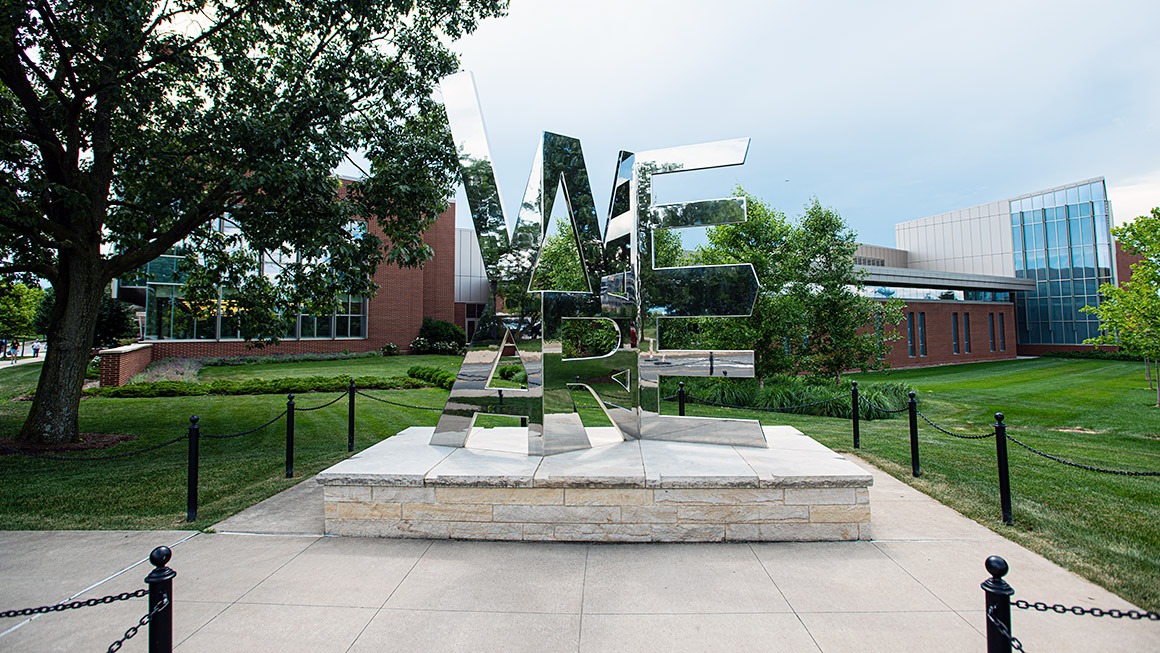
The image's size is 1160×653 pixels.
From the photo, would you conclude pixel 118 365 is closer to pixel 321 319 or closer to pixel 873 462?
pixel 321 319

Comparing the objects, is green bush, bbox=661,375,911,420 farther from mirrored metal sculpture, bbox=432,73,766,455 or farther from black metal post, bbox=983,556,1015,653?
black metal post, bbox=983,556,1015,653

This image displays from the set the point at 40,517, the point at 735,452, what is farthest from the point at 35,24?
the point at 735,452

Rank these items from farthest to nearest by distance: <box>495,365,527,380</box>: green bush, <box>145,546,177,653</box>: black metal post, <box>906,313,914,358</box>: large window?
<box>906,313,914,358</box>: large window, <box>495,365,527,380</box>: green bush, <box>145,546,177,653</box>: black metal post

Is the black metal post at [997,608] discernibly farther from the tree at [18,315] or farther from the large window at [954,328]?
the tree at [18,315]

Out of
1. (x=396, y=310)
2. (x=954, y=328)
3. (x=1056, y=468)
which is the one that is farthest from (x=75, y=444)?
(x=954, y=328)

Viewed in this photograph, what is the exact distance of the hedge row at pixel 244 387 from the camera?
53.2 ft

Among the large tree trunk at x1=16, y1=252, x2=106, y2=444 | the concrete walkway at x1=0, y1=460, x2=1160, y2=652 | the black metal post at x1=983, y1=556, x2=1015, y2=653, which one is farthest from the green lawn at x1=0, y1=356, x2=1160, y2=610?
the black metal post at x1=983, y1=556, x2=1015, y2=653

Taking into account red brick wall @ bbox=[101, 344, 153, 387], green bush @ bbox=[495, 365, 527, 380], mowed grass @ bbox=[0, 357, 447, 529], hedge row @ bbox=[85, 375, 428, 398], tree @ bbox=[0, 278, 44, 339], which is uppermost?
tree @ bbox=[0, 278, 44, 339]

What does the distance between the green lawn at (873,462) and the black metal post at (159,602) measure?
11.2 ft

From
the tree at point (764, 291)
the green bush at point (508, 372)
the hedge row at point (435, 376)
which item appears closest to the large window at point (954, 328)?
the tree at point (764, 291)

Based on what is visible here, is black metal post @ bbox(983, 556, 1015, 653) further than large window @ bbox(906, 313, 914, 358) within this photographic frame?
No

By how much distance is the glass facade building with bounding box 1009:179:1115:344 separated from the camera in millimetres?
40531

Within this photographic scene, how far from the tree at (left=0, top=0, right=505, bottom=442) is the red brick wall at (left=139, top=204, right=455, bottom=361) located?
12740mm

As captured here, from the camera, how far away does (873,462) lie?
798 cm
